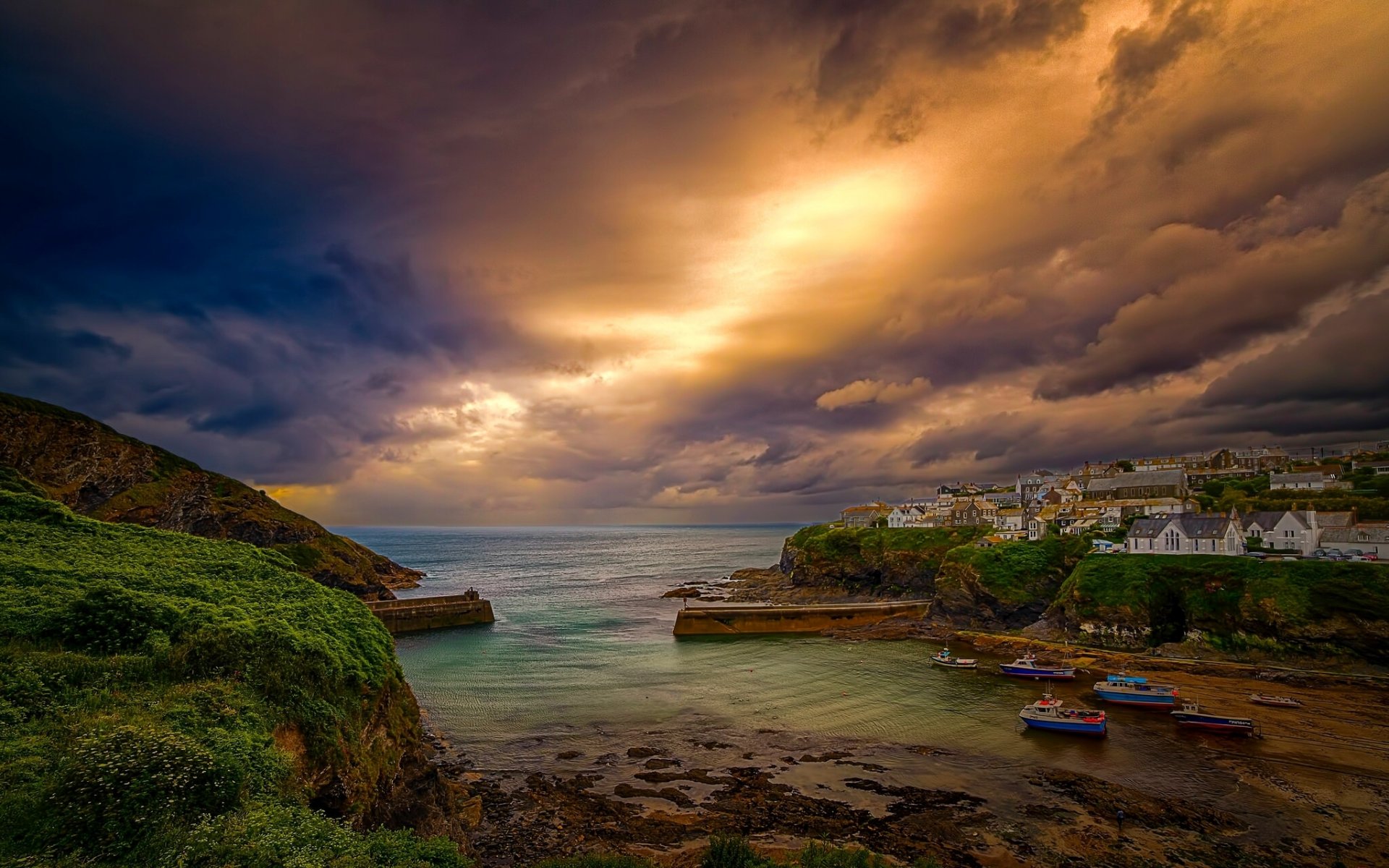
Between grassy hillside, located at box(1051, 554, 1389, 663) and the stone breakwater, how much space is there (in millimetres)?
19220

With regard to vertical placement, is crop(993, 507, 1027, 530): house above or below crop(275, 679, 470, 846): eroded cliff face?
above

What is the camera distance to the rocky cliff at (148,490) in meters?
52.1

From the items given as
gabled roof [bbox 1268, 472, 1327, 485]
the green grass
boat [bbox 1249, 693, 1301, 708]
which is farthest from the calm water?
gabled roof [bbox 1268, 472, 1327, 485]

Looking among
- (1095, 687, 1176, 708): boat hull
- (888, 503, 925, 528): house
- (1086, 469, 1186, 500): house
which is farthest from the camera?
(888, 503, 925, 528): house

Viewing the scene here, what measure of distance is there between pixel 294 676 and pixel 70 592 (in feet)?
22.2

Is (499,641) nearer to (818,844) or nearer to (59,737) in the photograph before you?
(818,844)

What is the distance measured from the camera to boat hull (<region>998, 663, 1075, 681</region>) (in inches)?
1763

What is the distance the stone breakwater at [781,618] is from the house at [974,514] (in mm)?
33016

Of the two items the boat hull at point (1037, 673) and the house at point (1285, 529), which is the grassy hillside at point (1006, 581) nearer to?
the house at point (1285, 529)

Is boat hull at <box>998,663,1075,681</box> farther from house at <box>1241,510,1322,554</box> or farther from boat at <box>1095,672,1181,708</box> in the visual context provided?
house at <box>1241,510,1322,554</box>

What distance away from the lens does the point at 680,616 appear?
6744 cm

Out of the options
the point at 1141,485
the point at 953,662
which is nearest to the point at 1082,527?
the point at 1141,485

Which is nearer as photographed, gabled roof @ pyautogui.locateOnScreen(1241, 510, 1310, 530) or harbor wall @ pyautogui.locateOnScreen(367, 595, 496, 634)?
gabled roof @ pyautogui.locateOnScreen(1241, 510, 1310, 530)

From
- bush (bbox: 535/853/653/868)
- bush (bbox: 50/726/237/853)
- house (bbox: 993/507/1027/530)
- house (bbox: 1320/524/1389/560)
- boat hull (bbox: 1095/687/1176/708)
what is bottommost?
boat hull (bbox: 1095/687/1176/708)
